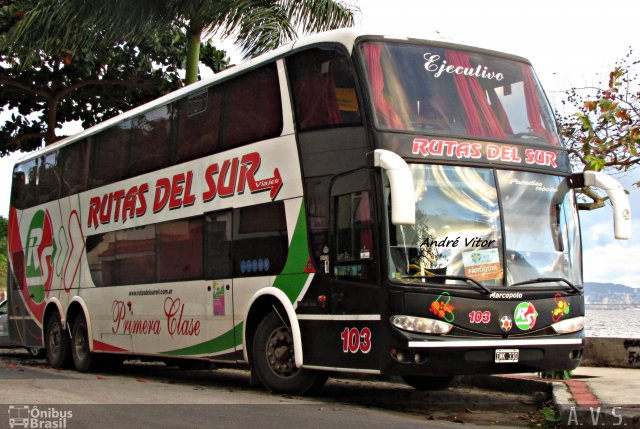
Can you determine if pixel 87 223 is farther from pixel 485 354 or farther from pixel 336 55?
pixel 485 354

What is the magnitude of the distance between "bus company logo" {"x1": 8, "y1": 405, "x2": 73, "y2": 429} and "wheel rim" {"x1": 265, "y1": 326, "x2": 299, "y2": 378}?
9.89ft

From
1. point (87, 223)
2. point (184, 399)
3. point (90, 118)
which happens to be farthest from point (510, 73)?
point (90, 118)

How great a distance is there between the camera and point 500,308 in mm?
9898

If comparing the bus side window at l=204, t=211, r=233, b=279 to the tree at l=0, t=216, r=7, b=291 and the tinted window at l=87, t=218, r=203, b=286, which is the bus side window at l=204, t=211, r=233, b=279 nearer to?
the tinted window at l=87, t=218, r=203, b=286

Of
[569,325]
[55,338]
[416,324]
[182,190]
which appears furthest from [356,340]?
[55,338]

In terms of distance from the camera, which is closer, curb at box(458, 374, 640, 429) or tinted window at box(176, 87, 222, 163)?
curb at box(458, 374, 640, 429)

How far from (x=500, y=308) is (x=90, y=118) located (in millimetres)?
20379

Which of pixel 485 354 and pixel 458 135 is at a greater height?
pixel 458 135

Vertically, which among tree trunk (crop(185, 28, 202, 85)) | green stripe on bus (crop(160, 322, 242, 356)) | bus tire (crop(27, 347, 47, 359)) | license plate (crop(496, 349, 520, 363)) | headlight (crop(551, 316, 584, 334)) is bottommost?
bus tire (crop(27, 347, 47, 359))

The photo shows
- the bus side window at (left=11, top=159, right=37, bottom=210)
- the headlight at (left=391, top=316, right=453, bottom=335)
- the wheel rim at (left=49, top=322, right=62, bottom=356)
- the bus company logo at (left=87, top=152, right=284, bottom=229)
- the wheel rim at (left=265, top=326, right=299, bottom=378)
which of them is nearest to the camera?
the headlight at (left=391, top=316, right=453, bottom=335)

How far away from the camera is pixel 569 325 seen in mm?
10477

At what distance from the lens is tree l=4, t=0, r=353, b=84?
1953 cm

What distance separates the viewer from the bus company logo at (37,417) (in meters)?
7.97

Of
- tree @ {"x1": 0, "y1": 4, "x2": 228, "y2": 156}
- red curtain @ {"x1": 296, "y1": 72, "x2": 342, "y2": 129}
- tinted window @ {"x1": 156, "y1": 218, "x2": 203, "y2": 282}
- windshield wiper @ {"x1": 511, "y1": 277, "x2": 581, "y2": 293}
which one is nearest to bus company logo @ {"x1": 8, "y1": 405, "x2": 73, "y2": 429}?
red curtain @ {"x1": 296, "y1": 72, "x2": 342, "y2": 129}
